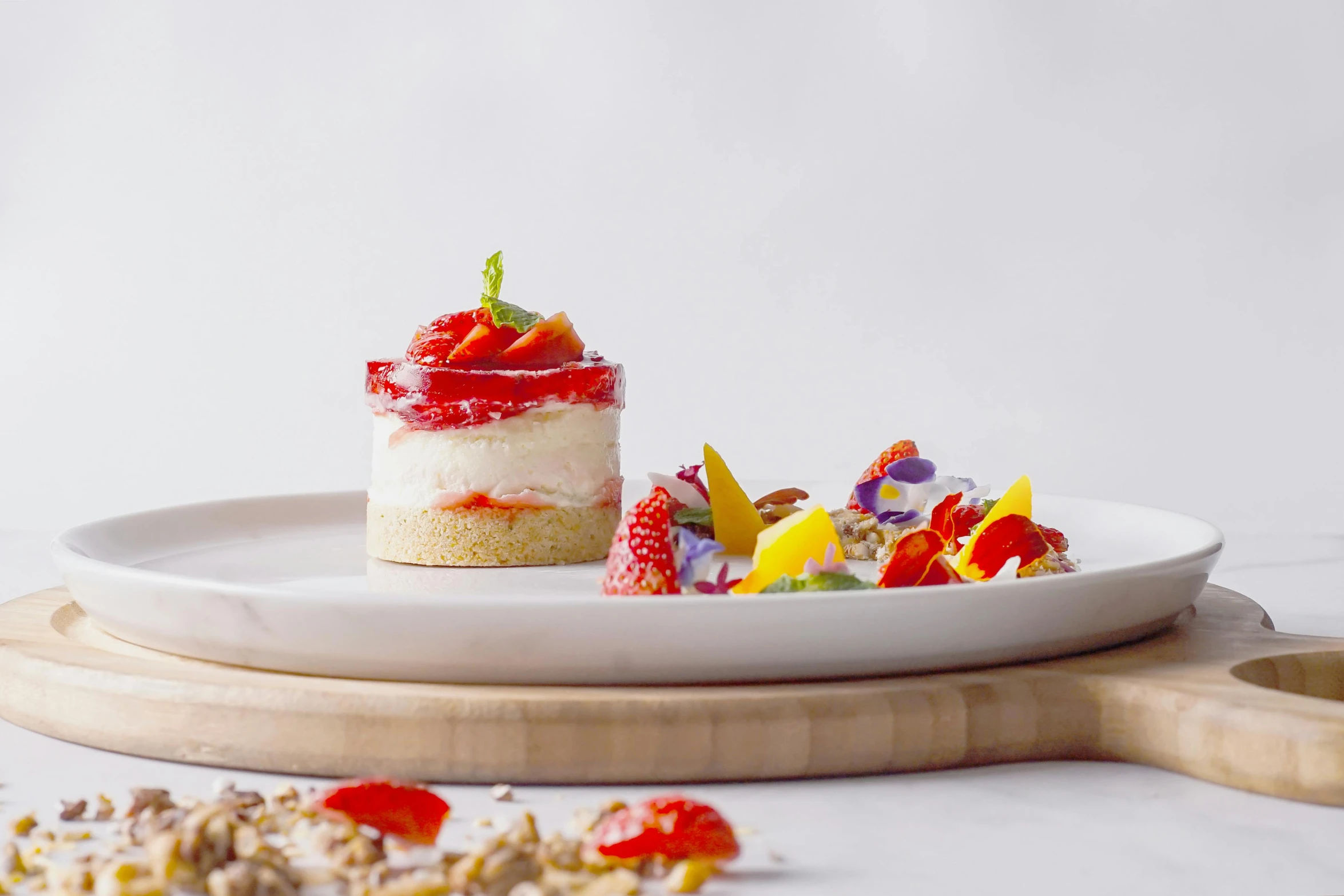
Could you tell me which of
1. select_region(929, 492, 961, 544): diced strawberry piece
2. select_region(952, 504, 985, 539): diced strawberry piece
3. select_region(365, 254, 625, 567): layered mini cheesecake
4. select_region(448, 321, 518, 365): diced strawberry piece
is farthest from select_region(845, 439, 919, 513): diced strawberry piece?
select_region(448, 321, 518, 365): diced strawberry piece

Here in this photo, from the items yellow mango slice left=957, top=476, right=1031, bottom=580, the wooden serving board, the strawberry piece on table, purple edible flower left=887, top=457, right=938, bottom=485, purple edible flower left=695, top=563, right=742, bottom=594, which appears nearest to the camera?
the strawberry piece on table

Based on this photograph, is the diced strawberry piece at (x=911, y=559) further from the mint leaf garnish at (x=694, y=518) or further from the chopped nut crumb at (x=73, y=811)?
the chopped nut crumb at (x=73, y=811)

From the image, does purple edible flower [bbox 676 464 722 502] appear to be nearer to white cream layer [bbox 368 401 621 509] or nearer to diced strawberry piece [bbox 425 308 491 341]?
white cream layer [bbox 368 401 621 509]

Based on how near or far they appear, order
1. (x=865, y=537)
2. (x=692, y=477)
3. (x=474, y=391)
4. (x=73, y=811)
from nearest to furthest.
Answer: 1. (x=73, y=811)
2. (x=474, y=391)
3. (x=865, y=537)
4. (x=692, y=477)

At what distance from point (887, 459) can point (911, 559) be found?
3.01 feet

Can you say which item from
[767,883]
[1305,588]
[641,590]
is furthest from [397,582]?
[1305,588]

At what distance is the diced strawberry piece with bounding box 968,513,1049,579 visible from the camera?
2.35m

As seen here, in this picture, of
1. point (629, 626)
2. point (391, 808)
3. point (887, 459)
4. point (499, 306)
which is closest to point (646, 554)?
point (629, 626)

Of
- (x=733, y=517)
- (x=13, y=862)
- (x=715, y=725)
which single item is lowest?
(x=13, y=862)

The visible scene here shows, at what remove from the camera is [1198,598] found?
7.94 ft

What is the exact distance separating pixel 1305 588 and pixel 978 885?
2.12 meters

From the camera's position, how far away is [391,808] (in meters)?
1.54

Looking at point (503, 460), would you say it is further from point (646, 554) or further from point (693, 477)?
point (646, 554)

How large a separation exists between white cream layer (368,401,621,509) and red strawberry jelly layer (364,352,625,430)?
2cm
